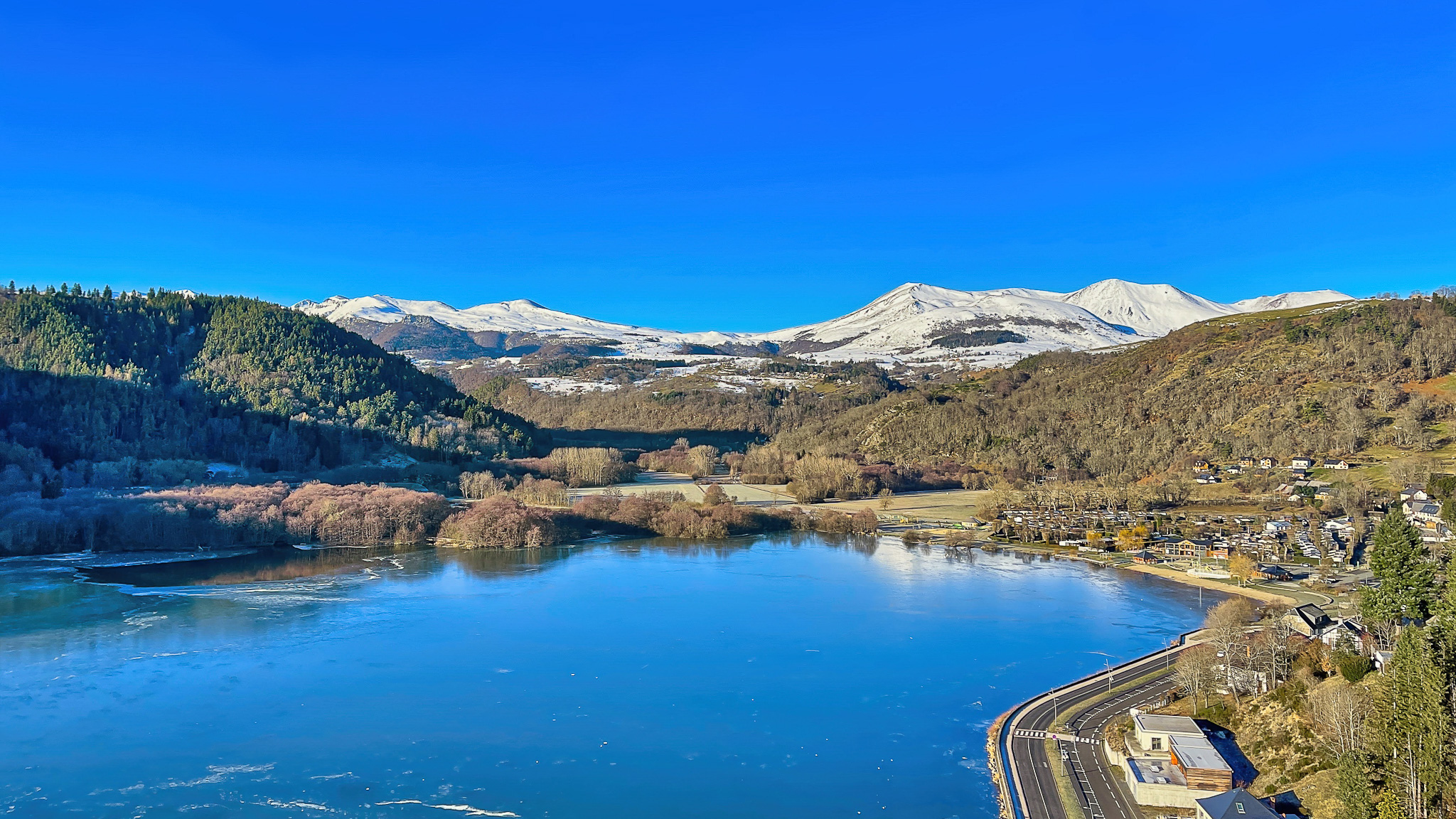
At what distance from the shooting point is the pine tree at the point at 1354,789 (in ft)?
56.5

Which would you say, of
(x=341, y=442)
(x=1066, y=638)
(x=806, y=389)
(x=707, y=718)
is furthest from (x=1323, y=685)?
(x=806, y=389)

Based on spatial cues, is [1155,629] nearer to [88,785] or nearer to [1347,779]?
[1347,779]

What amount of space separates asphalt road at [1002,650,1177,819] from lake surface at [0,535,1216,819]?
0.93 meters

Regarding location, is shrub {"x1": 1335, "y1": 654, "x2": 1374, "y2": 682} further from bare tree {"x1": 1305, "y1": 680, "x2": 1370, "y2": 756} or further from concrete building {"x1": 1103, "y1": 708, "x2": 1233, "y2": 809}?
concrete building {"x1": 1103, "y1": 708, "x2": 1233, "y2": 809}

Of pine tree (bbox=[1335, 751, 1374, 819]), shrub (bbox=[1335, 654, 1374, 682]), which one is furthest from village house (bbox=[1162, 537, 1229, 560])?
pine tree (bbox=[1335, 751, 1374, 819])

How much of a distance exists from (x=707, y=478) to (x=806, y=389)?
183ft

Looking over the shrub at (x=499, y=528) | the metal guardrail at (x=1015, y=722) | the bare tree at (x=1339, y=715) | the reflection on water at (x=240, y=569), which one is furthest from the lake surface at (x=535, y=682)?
the shrub at (x=499, y=528)

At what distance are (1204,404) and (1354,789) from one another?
219ft

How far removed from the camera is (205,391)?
75.2 metres

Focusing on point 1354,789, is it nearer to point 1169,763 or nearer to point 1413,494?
point 1169,763

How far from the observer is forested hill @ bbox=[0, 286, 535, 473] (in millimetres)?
→ 66750

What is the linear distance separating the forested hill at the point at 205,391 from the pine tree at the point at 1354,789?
65898 mm

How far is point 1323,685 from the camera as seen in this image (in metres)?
23.9

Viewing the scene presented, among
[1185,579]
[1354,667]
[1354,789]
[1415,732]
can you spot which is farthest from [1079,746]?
[1185,579]
